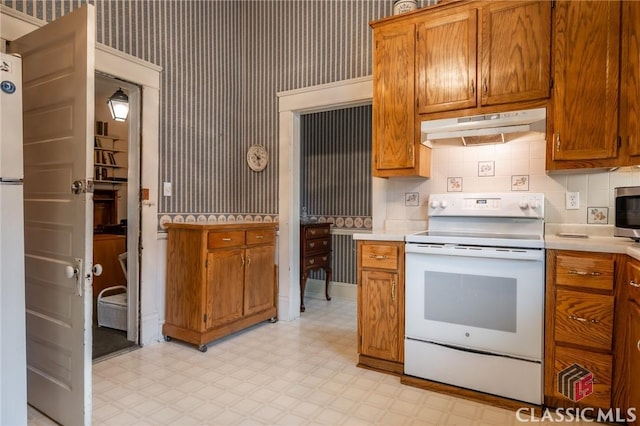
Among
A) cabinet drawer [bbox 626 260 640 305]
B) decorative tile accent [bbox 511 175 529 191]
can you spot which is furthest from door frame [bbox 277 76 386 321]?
→ cabinet drawer [bbox 626 260 640 305]

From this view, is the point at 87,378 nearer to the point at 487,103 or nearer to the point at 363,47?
the point at 487,103

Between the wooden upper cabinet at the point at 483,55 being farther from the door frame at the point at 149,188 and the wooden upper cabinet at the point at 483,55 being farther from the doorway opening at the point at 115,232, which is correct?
the doorway opening at the point at 115,232

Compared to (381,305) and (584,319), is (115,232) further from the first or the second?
(584,319)

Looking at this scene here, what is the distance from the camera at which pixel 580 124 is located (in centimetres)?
205

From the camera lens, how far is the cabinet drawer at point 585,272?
1777 mm

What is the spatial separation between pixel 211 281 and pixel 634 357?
98.4 inches

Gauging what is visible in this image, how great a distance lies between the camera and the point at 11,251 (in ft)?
5.17

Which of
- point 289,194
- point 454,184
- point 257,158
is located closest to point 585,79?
point 454,184

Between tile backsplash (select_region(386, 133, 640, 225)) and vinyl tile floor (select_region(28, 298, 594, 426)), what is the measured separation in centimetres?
126

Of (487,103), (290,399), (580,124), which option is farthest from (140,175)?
(580,124)

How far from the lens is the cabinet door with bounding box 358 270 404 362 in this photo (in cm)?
231

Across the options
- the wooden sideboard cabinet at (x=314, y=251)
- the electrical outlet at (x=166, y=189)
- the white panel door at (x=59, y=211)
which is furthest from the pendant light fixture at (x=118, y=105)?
the wooden sideboard cabinet at (x=314, y=251)

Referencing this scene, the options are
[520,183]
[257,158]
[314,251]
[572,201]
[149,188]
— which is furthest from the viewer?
[314,251]

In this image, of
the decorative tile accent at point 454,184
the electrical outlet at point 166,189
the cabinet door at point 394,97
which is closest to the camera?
the cabinet door at point 394,97
